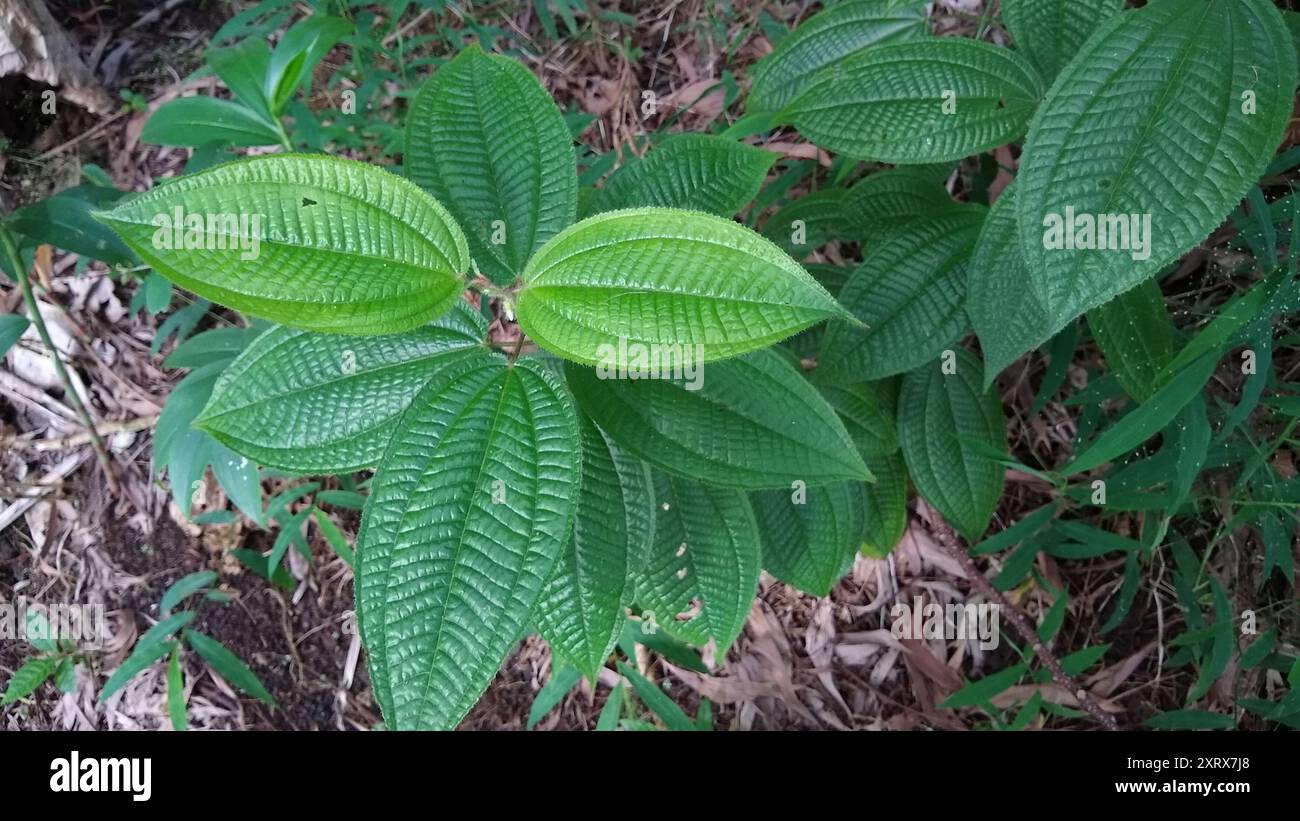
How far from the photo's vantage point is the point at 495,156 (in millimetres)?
1021

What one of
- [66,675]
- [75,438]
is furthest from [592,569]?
[75,438]

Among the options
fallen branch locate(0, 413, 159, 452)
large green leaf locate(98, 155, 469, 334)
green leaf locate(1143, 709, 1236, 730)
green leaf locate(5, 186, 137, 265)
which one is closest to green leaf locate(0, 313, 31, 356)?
green leaf locate(5, 186, 137, 265)

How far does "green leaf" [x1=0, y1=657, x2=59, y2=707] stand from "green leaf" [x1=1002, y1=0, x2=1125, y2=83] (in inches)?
92.3

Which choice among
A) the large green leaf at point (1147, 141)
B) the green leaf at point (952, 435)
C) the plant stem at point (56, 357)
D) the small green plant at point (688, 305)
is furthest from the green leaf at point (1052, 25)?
the plant stem at point (56, 357)

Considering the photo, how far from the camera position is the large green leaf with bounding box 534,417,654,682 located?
3.28 feet

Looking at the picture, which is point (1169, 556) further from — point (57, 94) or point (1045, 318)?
point (57, 94)

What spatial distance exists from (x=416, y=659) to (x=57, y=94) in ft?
7.84

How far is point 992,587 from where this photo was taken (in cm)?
165

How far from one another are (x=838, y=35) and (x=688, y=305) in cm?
88

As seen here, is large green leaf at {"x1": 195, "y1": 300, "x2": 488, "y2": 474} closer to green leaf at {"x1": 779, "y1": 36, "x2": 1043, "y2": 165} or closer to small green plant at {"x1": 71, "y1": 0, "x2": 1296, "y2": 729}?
small green plant at {"x1": 71, "y1": 0, "x2": 1296, "y2": 729}

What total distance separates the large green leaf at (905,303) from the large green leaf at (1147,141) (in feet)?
1.06
